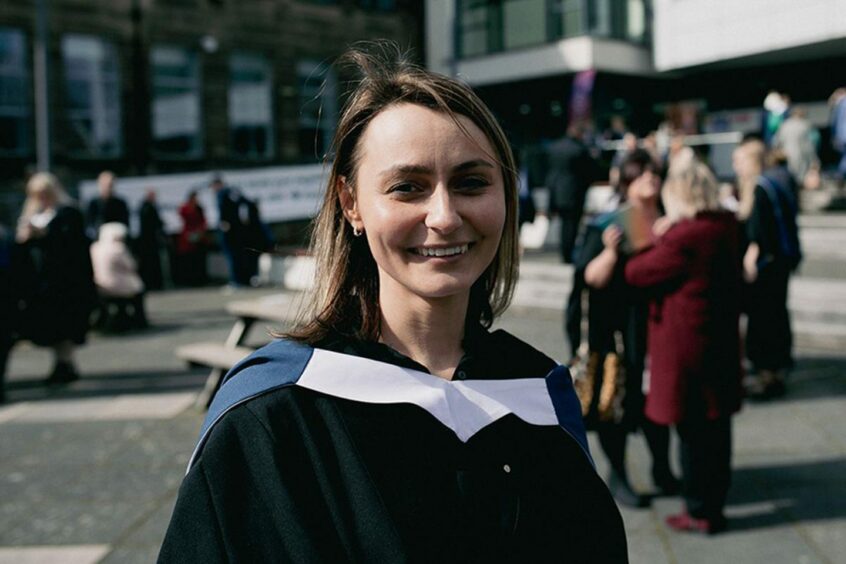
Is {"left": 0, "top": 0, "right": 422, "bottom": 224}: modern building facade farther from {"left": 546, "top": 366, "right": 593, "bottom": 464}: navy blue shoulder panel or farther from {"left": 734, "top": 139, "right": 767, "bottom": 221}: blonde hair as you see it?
{"left": 546, "top": 366, "right": 593, "bottom": 464}: navy blue shoulder panel

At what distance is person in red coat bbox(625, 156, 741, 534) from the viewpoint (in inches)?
167

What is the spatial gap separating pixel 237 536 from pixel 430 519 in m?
0.33

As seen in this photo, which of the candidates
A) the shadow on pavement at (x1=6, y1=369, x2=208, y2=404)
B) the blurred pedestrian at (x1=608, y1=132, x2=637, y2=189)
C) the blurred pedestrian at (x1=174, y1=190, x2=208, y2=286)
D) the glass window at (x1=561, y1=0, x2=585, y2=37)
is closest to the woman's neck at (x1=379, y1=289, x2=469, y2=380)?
the blurred pedestrian at (x1=608, y1=132, x2=637, y2=189)

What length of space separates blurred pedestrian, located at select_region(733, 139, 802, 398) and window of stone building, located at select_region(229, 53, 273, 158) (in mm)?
18260

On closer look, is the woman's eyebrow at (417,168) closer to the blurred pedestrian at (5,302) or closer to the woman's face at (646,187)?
the woman's face at (646,187)

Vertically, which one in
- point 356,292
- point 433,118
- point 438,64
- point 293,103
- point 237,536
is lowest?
point 237,536

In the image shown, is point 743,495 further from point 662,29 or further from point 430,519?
point 662,29

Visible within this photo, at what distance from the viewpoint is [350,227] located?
1845mm

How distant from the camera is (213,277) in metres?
16.5

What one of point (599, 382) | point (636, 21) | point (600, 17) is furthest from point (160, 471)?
point (636, 21)

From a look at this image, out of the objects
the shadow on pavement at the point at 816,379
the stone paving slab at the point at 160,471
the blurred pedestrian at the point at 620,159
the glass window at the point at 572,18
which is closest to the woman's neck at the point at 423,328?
the stone paving slab at the point at 160,471

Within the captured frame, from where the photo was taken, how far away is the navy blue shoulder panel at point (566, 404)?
5.74 feet

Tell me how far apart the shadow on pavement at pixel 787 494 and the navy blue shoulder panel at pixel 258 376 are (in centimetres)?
341

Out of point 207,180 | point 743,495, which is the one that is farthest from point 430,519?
point 207,180
